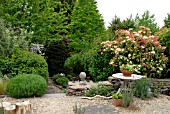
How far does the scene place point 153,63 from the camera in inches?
311

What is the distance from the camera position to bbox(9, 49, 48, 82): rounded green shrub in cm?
851

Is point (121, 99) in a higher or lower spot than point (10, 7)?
lower

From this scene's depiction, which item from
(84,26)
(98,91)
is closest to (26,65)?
(98,91)

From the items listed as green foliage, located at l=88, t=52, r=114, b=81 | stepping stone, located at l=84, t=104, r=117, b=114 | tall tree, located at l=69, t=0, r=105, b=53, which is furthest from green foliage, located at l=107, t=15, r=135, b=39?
stepping stone, located at l=84, t=104, r=117, b=114

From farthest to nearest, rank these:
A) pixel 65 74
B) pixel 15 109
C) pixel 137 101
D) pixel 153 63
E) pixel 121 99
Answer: pixel 65 74
pixel 153 63
pixel 137 101
pixel 121 99
pixel 15 109

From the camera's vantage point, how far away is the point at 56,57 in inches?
489

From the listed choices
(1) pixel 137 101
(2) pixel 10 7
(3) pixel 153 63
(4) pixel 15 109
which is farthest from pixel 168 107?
(2) pixel 10 7

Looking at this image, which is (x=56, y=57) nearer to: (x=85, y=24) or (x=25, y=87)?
(x=85, y=24)

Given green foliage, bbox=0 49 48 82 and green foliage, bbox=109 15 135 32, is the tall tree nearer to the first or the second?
green foliage, bbox=109 15 135 32

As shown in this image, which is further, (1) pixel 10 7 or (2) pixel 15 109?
(1) pixel 10 7

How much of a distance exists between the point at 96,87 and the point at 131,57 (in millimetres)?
1401

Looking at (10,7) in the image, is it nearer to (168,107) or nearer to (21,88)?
(21,88)

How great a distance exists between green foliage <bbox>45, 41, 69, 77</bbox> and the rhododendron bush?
4.72m

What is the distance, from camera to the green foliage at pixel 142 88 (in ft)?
22.4
